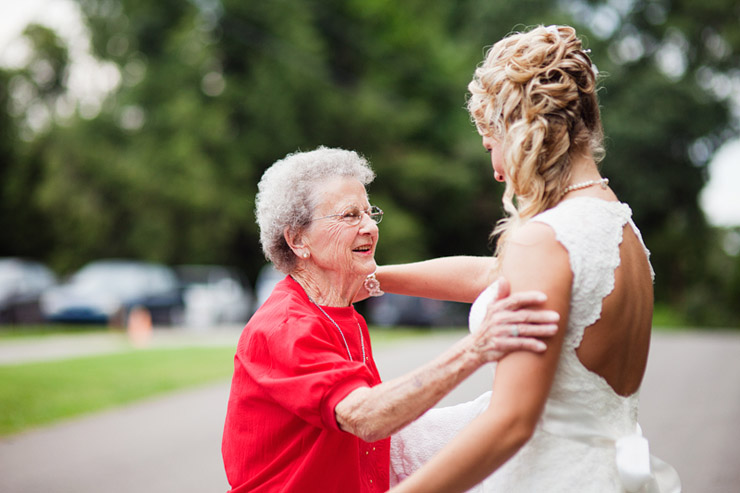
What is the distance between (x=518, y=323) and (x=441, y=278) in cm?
115

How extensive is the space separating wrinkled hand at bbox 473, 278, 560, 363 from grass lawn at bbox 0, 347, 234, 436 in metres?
7.68

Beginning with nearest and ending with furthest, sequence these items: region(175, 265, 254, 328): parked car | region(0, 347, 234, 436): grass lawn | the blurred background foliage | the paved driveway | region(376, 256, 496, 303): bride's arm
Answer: region(376, 256, 496, 303): bride's arm, the paved driveway, region(0, 347, 234, 436): grass lawn, region(175, 265, 254, 328): parked car, the blurred background foliage

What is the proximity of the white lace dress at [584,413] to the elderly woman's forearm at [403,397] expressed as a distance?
15cm

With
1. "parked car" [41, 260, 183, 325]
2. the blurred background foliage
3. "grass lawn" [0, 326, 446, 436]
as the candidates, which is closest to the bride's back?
"grass lawn" [0, 326, 446, 436]

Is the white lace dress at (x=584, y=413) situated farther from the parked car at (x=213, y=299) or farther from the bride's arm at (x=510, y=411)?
the parked car at (x=213, y=299)

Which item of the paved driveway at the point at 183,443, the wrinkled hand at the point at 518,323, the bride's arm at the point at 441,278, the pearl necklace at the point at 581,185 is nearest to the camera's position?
the wrinkled hand at the point at 518,323

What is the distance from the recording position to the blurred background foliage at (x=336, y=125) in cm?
2886

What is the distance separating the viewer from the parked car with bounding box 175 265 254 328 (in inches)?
988

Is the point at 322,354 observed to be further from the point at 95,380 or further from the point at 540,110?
the point at 95,380

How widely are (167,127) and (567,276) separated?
92.4 feet

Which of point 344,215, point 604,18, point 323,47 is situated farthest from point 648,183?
point 344,215

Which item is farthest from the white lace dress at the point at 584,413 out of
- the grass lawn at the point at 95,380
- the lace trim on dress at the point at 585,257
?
the grass lawn at the point at 95,380

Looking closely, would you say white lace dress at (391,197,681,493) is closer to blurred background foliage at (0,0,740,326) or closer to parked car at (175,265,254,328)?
parked car at (175,265,254,328)

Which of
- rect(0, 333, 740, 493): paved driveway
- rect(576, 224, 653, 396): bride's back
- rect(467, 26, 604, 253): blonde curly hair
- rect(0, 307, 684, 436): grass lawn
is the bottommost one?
rect(0, 333, 740, 493): paved driveway
